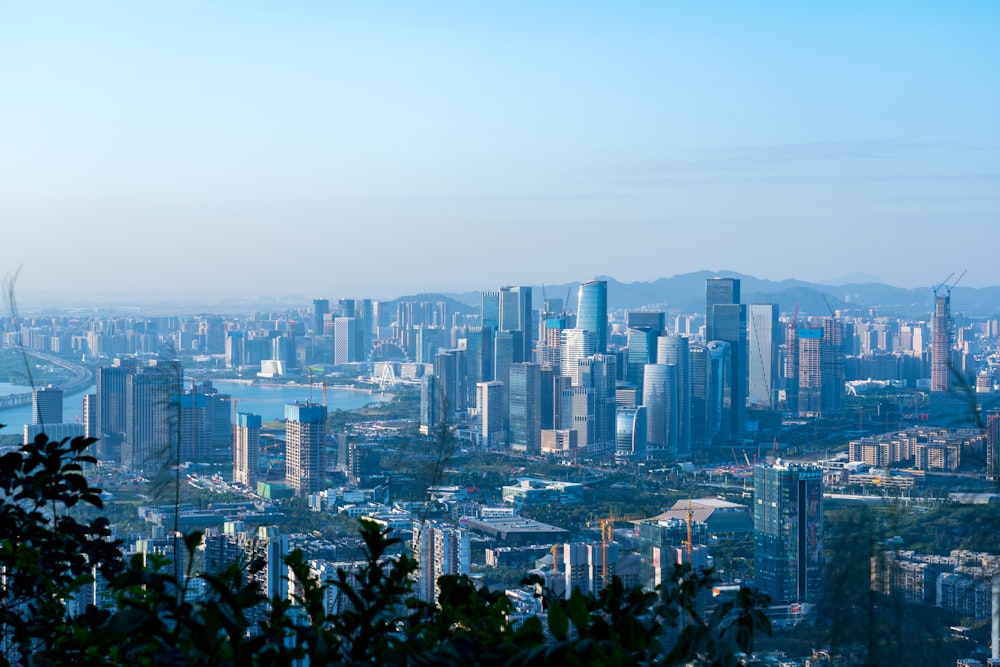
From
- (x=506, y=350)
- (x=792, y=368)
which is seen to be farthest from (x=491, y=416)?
(x=792, y=368)

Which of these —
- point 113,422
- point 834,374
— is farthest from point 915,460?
point 834,374

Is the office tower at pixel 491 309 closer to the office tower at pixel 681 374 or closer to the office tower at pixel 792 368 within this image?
the office tower at pixel 681 374

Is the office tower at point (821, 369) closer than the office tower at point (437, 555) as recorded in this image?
No

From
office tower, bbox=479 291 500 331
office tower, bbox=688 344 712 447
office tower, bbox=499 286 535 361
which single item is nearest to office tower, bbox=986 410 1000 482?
office tower, bbox=688 344 712 447

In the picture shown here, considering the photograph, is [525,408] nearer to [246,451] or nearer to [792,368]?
[792,368]

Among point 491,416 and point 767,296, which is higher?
point 767,296

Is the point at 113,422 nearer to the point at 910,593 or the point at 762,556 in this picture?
the point at 762,556

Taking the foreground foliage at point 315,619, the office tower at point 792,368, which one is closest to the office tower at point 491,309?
the office tower at point 792,368
